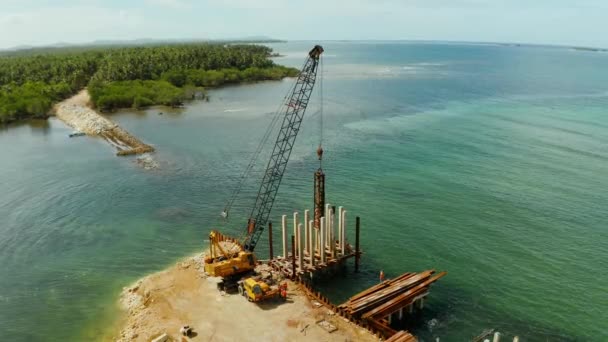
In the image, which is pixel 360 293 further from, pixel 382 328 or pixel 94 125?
pixel 94 125

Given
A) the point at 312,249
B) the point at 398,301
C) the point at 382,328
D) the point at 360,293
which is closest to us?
the point at 382,328

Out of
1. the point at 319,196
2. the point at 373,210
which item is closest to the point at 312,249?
the point at 319,196

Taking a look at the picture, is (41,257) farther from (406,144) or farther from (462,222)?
(406,144)

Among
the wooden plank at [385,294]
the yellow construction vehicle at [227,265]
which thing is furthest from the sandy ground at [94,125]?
the wooden plank at [385,294]

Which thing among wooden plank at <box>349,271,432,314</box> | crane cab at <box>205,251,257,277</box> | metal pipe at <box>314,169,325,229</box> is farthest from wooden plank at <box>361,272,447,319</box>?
metal pipe at <box>314,169,325,229</box>

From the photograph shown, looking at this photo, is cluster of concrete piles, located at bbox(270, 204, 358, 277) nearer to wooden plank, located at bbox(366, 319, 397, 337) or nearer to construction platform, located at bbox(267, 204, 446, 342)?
construction platform, located at bbox(267, 204, 446, 342)
